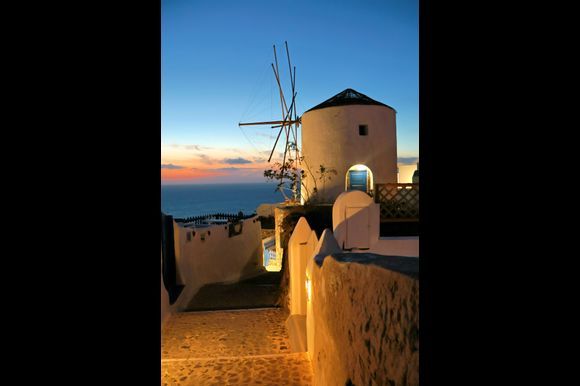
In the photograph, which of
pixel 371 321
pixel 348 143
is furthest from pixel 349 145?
pixel 371 321

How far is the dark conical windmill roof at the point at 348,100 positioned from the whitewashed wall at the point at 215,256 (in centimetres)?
795

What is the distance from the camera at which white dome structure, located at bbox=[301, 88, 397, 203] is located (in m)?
17.4

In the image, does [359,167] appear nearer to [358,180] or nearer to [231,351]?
[358,180]

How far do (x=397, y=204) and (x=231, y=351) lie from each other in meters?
6.31

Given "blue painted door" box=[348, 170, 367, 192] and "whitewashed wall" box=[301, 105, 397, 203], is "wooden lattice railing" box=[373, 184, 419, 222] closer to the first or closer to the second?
"whitewashed wall" box=[301, 105, 397, 203]

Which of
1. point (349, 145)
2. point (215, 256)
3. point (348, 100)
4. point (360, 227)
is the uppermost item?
point (348, 100)

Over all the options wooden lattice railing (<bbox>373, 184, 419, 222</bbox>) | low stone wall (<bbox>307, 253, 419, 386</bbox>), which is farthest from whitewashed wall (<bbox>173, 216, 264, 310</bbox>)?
low stone wall (<bbox>307, 253, 419, 386</bbox>)

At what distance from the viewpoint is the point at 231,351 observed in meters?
8.38

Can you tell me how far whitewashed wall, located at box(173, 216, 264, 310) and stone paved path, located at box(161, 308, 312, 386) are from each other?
7.26 feet
